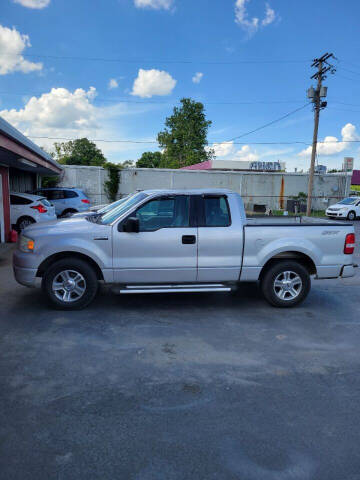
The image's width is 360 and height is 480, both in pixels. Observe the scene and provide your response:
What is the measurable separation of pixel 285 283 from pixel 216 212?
5.30ft

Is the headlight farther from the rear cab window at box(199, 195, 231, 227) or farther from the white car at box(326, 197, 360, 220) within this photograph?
the white car at box(326, 197, 360, 220)

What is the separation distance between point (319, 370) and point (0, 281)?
6249mm

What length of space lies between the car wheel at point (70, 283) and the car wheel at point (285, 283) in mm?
2733

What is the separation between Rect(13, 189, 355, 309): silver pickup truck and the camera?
555 cm

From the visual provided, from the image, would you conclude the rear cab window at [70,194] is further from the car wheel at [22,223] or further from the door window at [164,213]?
the door window at [164,213]

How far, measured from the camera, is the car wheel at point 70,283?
18.1ft

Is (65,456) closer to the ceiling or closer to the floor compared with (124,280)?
closer to the floor

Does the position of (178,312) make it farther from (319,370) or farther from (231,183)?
(231,183)

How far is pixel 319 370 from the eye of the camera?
396 cm

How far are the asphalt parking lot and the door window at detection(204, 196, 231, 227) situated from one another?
1.40 metres

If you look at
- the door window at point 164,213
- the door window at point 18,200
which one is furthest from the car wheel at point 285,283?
the door window at point 18,200

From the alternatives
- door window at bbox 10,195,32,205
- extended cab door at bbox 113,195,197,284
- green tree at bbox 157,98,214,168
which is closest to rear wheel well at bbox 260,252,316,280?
extended cab door at bbox 113,195,197,284

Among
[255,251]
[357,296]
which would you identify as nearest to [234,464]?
[255,251]

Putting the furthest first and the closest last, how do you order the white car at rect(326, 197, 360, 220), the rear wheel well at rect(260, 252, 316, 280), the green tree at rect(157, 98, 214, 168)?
the green tree at rect(157, 98, 214, 168)
the white car at rect(326, 197, 360, 220)
the rear wheel well at rect(260, 252, 316, 280)
